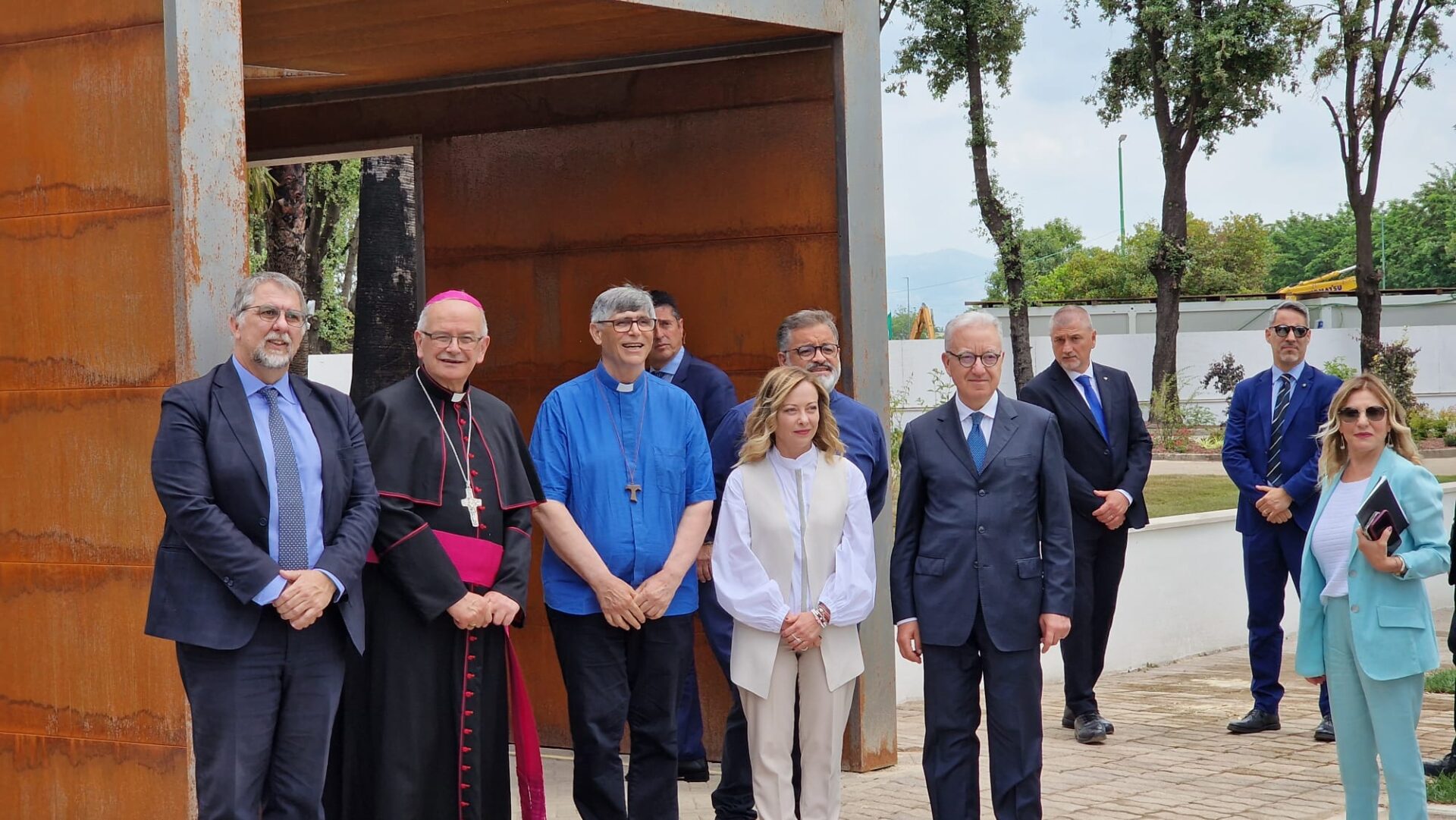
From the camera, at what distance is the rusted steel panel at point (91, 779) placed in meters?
5.17

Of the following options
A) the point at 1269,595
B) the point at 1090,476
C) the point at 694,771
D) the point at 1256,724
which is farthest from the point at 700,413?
the point at 1256,724

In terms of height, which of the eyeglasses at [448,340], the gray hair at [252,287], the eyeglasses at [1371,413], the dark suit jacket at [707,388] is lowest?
the eyeglasses at [1371,413]

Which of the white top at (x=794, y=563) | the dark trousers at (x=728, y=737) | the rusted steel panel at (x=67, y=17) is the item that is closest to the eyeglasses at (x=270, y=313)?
the rusted steel panel at (x=67, y=17)

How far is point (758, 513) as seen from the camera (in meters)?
5.60

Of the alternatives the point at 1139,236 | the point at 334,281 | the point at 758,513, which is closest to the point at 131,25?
the point at 758,513

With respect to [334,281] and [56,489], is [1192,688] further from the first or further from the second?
[334,281]

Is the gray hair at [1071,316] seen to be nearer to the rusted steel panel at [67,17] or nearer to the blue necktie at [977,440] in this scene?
the blue necktie at [977,440]

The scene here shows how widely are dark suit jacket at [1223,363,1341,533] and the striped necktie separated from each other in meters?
0.02

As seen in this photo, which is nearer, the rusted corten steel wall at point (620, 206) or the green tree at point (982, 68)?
the rusted corten steel wall at point (620, 206)

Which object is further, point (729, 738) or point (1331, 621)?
point (729, 738)

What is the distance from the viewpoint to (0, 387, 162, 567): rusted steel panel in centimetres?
522

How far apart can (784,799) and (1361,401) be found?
2510mm

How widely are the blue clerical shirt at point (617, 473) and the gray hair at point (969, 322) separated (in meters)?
0.99

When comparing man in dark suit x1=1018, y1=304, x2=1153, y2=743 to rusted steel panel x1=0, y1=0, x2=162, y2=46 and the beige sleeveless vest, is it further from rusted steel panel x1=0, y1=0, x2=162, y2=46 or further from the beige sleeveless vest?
rusted steel panel x1=0, y1=0, x2=162, y2=46
